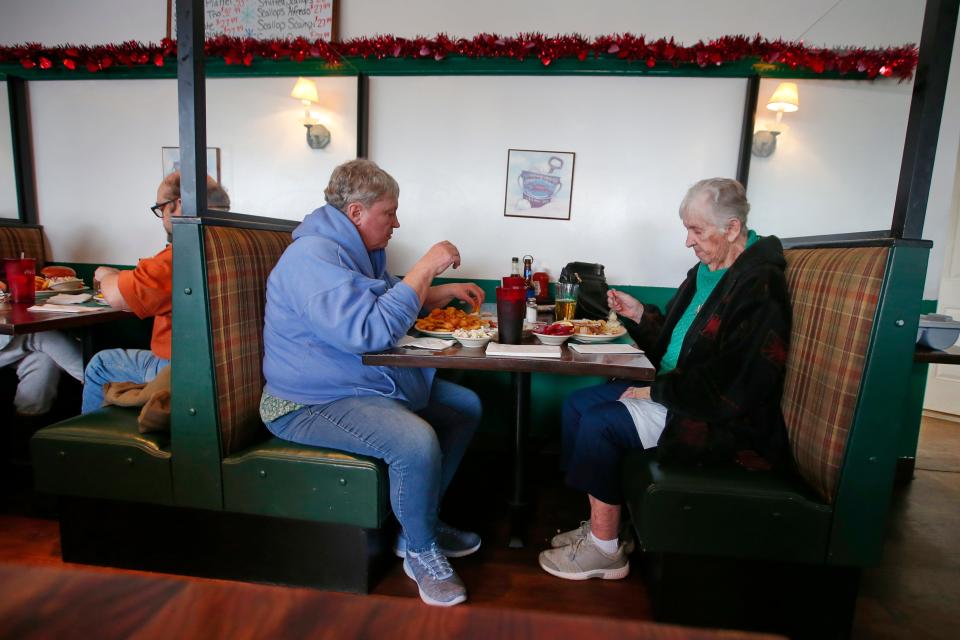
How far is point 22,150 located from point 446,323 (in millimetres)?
3455

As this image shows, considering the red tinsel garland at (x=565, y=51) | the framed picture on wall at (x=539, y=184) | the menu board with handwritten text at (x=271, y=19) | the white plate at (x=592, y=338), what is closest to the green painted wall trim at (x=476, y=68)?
the red tinsel garland at (x=565, y=51)

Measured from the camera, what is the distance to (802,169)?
9.27ft

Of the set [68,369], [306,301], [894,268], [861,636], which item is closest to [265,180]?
[68,369]

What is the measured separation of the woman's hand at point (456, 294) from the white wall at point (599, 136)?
2.57ft

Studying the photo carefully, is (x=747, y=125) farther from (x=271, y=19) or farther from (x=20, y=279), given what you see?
(x=20, y=279)

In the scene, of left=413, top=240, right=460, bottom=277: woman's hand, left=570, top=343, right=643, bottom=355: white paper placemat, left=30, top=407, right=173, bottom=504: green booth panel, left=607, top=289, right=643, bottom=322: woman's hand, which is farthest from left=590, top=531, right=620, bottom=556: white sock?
left=30, top=407, right=173, bottom=504: green booth panel

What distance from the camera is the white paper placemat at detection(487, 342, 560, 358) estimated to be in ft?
4.84

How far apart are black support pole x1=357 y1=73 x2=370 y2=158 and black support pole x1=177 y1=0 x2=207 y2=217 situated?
142 centimetres

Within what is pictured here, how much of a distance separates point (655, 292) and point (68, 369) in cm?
307

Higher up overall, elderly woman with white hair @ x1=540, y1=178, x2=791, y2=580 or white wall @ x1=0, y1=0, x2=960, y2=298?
white wall @ x1=0, y1=0, x2=960, y2=298

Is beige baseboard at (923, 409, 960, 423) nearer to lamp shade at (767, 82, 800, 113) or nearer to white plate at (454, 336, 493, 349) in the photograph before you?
lamp shade at (767, 82, 800, 113)

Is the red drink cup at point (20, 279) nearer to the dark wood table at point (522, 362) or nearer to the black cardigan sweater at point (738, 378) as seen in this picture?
the dark wood table at point (522, 362)

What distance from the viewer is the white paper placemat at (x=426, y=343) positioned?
156 centimetres

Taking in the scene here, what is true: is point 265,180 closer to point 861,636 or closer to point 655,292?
point 655,292
